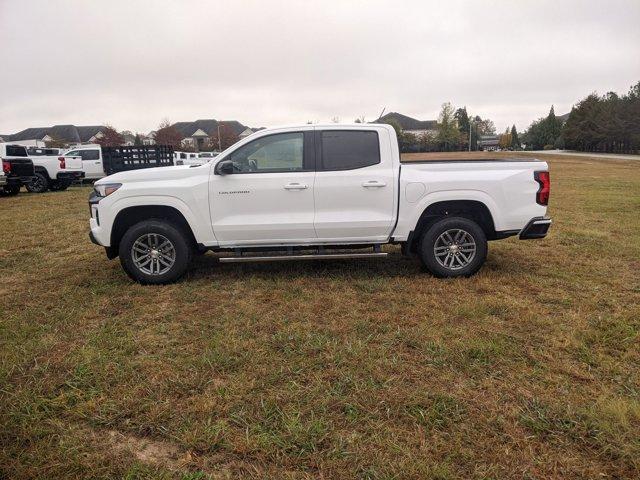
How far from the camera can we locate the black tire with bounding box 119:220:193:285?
5.11 meters

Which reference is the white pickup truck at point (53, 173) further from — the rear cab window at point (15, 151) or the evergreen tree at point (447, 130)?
the evergreen tree at point (447, 130)

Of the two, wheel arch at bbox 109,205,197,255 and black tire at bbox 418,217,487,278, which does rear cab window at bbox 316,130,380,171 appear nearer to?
black tire at bbox 418,217,487,278

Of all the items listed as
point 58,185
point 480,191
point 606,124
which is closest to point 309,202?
point 480,191

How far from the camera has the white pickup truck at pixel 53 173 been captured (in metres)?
17.1

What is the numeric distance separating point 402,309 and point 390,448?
80.4 inches

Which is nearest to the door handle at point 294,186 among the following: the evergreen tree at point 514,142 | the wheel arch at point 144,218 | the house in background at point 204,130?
the wheel arch at point 144,218

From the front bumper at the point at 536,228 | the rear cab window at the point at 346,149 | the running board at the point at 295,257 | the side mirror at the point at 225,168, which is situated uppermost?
the rear cab window at the point at 346,149

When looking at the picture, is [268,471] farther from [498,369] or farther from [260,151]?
[260,151]

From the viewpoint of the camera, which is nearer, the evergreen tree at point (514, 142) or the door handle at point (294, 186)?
the door handle at point (294, 186)

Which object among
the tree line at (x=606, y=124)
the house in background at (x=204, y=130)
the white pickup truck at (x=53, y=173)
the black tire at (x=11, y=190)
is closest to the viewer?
the black tire at (x=11, y=190)

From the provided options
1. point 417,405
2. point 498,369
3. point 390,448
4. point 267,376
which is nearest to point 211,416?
point 267,376

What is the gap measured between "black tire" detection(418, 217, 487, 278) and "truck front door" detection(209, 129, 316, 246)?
1402 millimetres

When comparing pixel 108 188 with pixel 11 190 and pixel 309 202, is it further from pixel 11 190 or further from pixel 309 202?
pixel 11 190

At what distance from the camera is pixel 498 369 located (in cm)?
321
